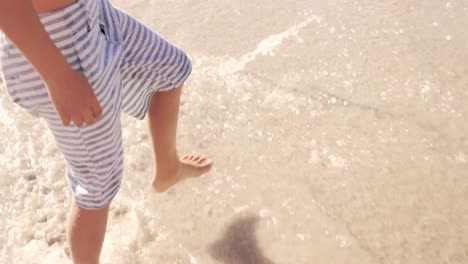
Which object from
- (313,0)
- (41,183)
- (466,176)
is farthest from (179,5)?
(466,176)

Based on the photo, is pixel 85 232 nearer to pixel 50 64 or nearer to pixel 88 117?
pixel 88 117

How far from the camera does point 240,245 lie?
1740 millimetres

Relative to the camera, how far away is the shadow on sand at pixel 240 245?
5.58 feet

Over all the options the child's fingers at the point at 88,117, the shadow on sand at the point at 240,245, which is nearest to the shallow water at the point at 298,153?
the shadow on sand at the point at 240,245

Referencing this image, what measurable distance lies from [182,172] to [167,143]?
13 centimetres

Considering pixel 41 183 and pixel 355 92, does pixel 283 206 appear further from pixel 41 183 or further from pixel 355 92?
pixel 41 183

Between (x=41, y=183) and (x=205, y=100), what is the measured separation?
0.73 meters

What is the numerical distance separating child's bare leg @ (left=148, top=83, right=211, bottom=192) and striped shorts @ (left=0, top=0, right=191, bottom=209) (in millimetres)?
111

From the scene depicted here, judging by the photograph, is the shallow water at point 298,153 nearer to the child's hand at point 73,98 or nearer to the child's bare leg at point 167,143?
the child's bare leg at point 167,143

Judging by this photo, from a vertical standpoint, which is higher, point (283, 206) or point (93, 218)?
point (93, 218)

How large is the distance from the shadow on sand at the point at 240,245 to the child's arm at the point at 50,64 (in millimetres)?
726

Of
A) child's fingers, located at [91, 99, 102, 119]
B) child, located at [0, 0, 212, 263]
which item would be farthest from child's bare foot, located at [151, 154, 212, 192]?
child's fingers, located at [91, 99, 102, 119]

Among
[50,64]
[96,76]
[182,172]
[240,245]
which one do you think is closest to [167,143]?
[182,172]

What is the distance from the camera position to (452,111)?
7.02 feet
